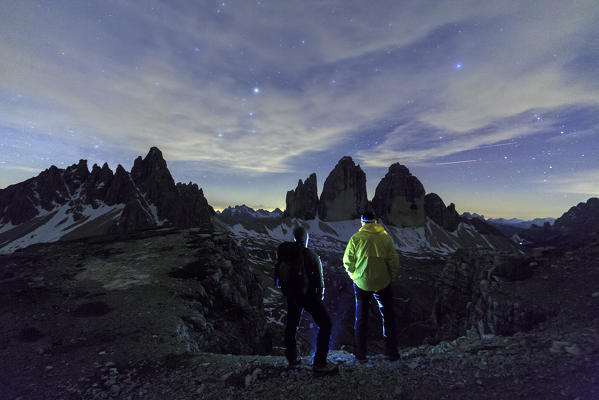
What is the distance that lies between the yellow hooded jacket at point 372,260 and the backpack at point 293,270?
5.64ft

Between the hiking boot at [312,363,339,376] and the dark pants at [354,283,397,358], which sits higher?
the dark pants at [354,283,397,358]

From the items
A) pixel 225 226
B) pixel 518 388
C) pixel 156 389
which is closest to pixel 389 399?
pixel 518 388

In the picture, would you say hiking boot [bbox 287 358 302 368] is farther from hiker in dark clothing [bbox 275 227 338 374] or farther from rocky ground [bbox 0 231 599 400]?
rocky ground [bbox 0 231 599 400]

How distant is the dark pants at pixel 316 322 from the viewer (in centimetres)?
689

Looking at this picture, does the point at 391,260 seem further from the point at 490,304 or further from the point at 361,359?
the point at 490,304

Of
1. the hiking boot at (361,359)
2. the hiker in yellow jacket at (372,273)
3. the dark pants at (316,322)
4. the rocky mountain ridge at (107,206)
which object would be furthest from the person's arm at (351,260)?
the rocky mountain ridge at (107,206)

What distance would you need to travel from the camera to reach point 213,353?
10781mm

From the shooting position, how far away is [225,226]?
637ft

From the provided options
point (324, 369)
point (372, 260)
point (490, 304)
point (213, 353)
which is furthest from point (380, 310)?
point (490, 304)

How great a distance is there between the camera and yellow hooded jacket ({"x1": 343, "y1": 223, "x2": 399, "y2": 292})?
778cm

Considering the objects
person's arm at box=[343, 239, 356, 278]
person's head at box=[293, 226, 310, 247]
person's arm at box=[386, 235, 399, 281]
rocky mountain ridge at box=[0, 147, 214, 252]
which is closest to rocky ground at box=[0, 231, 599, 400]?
person's arm at box=[386, 235, 399, 281]

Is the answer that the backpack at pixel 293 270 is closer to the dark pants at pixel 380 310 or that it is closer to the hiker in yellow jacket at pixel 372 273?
the hiker in yellow jacket at pixel 372 273

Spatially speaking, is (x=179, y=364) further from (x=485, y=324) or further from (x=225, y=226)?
(x=225, y=226)

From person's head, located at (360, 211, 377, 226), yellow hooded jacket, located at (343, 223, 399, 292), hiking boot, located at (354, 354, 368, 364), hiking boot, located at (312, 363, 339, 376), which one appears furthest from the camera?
person's head, located at (360, 211, 377, 226)
